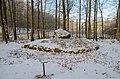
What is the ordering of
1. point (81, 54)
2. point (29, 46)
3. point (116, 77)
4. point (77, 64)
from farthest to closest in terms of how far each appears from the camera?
point (29, 46), point (81, 54), point (77, 64), point (116, 77)

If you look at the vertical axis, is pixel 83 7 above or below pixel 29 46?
above

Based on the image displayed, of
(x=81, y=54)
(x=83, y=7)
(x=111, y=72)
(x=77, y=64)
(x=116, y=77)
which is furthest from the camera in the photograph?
(x=83, y=7)

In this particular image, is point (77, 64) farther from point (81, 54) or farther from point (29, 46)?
point (29, 46)

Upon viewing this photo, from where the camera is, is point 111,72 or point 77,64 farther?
point 77,64

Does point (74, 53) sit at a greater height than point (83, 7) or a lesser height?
lesser

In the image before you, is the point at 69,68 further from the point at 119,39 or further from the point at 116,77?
the point at 119,39

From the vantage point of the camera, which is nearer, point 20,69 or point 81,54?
point 20,69

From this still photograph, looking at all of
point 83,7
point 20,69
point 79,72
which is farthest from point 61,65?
point 83,7

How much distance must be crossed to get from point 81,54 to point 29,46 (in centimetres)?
514

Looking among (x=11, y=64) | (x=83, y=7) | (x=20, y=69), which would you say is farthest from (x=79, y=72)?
(x=83, y=7)

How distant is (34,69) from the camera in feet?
36.8

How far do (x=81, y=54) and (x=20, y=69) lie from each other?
654cm

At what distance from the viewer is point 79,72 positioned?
36.6 feet

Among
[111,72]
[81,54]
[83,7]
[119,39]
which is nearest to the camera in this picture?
[111,72]
